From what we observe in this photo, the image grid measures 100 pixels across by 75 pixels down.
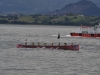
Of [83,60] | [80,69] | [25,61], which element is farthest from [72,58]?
[80,69]

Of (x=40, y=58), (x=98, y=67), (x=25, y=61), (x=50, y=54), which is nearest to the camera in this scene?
(x=98, y=67)

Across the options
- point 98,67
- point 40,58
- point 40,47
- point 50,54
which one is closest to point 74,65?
point 98,67

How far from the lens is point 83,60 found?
380ft

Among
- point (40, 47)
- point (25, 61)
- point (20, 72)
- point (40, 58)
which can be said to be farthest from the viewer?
point (40, 47)

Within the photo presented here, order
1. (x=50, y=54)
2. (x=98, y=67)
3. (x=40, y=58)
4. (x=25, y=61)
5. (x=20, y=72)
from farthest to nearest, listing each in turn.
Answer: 1. (x=50, y=54)
2. (x=40, y=58)
3. (x=25, y=61)
4. (x=98, y=67)
5. (x=20, y=72)

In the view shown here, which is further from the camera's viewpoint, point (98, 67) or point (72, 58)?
point (72, 58)

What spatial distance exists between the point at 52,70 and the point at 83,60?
2007 cm

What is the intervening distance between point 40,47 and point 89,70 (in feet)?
169

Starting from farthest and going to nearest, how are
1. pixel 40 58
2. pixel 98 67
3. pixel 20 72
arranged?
pixel 40 58
pixel 98 67
pixel 20 72

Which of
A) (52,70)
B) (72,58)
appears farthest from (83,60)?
(52,70)

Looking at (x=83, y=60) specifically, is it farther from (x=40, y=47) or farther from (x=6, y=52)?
(x=40, y=47)

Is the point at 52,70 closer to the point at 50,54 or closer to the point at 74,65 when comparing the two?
the point at 74,65

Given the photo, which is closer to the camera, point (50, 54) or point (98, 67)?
point (98, 67)

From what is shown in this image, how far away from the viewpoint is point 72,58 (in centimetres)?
12031
